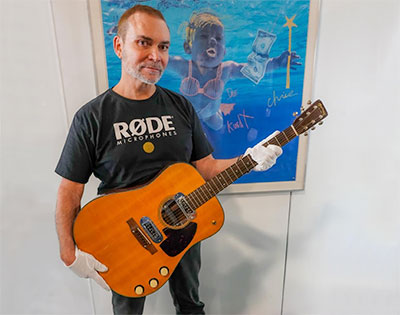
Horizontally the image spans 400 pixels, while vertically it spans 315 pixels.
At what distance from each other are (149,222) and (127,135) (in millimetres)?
329

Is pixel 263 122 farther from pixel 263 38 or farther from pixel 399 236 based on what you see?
pixel 399 236

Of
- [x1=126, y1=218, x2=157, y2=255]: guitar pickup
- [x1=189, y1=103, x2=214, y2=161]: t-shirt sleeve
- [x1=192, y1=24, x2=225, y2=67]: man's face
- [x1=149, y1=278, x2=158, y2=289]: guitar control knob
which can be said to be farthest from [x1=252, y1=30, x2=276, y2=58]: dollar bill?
[x1=149, y1=278, x2=158, y2=289]: guitar control knob

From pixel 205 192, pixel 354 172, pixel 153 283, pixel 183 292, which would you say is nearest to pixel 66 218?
pixel 153 283

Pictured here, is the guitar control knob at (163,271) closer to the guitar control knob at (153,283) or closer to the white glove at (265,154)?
the guitar control knob at (153,283)

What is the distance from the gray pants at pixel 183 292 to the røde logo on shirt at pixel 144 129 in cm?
52

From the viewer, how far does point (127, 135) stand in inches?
40.4

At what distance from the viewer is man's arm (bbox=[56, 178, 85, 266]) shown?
1.03 meters

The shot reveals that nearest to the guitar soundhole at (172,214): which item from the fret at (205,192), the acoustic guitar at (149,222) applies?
the acoustic guitar at (149,222)

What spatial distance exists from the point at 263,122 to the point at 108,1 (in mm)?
822

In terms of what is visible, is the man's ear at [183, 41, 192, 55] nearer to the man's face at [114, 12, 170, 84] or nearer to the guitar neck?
the man's face at [114, 12, 170, 84]
